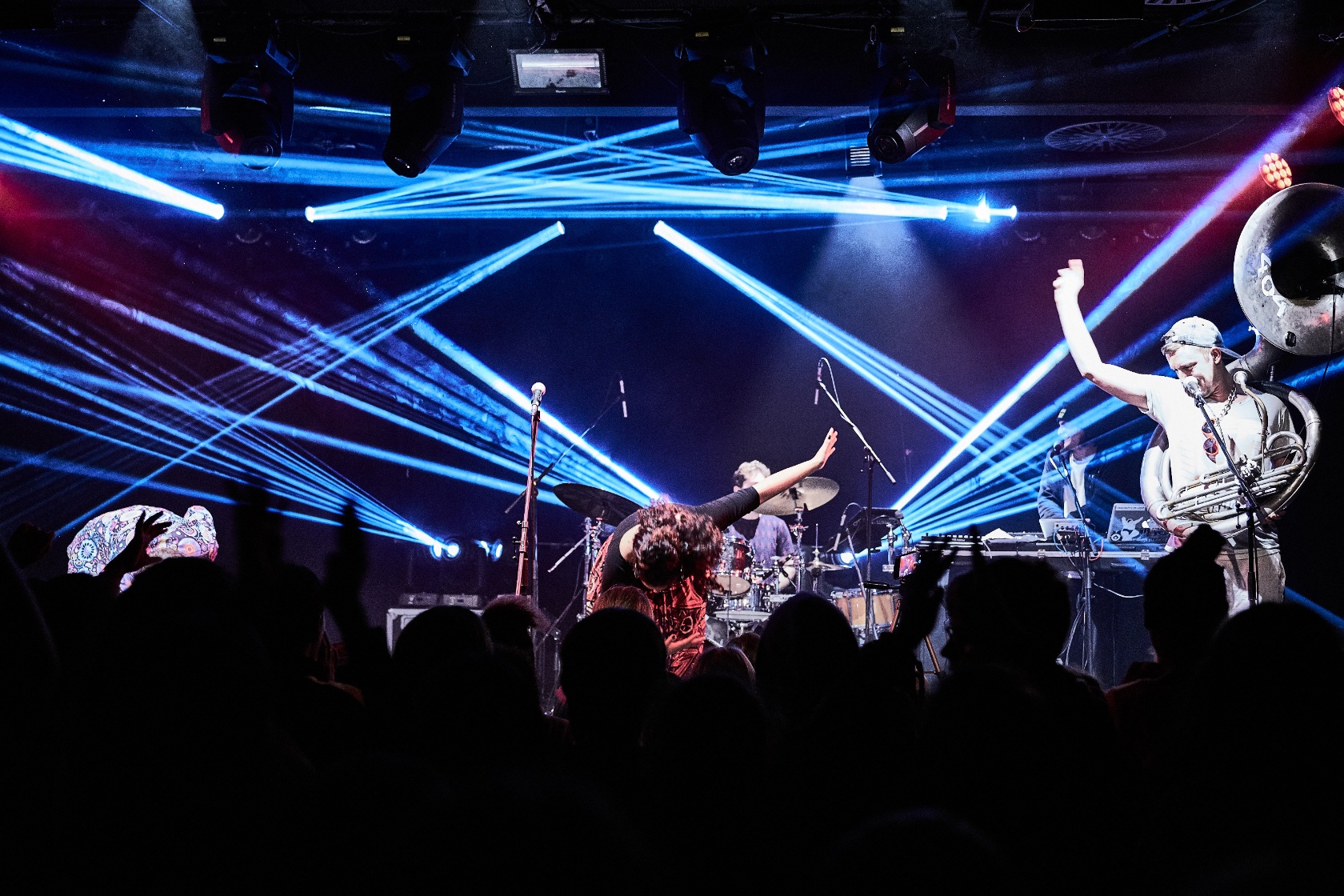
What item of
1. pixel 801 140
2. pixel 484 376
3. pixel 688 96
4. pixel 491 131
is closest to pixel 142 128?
pixel 491 131

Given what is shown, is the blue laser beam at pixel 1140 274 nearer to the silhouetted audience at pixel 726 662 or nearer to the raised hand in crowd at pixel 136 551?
the silhouetted audience at pixel 726 662

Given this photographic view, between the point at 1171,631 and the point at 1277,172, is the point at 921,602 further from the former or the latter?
the point at 1277,172

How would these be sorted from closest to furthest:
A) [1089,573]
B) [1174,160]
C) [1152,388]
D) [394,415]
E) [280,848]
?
[280,848] < [1152,388] < [1089,573] < [1174,160] < [394,415]

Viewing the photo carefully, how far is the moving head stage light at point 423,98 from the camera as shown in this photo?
6.02 meters

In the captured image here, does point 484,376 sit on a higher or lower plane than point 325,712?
higher

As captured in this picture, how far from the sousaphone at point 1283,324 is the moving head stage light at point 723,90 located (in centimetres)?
339

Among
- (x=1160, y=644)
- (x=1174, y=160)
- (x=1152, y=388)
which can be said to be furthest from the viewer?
(x=1174, y=160)

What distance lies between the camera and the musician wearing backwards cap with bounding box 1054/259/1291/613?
5973mm

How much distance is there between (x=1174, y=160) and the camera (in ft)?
25.4

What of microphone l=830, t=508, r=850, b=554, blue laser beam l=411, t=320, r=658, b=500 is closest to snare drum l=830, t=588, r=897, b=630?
microphone l=830, t=508, r=850, b=554

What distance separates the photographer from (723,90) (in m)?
5.82

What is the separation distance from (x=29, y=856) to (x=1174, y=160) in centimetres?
855

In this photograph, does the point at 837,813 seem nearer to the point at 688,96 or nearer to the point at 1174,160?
the point at 688,96

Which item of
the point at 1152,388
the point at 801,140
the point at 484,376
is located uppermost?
the point at 801,140
